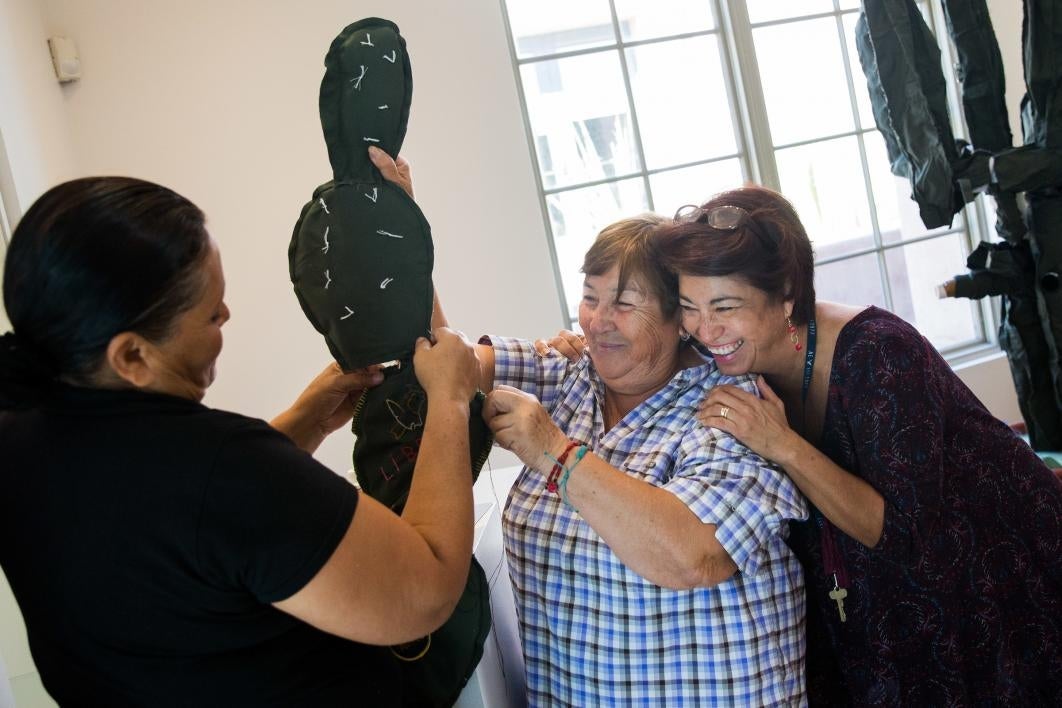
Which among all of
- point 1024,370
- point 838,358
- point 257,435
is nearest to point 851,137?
point 1024,370

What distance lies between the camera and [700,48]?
161 inches

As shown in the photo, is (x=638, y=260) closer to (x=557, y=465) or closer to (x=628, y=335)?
(x=628, y=335)

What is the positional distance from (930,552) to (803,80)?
126 inches

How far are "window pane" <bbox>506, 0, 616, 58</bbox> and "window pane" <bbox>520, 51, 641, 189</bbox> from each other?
0.21 ft

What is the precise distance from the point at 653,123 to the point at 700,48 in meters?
0.40

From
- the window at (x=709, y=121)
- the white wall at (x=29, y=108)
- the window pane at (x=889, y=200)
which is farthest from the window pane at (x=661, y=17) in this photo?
the white wall at (x=29, y=108)

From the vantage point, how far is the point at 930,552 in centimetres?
146

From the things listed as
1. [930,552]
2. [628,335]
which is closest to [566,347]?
[628,335]

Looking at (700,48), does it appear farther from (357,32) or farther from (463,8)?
(357,32)

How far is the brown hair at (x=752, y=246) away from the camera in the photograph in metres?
1.43

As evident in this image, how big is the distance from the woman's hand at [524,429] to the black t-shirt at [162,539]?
0.40 meters

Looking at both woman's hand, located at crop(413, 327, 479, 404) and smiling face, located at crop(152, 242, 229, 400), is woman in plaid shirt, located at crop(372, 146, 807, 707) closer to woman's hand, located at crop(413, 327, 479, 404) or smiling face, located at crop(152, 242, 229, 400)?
woman's hand, located at crop(413, 327, 479, 404)

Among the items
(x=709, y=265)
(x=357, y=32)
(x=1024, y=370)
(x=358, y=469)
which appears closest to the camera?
(x=357, y=32)

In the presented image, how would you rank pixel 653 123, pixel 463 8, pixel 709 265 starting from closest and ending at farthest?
pixel 709 265
pixel 463 8
pixel 653 123
